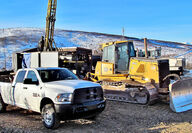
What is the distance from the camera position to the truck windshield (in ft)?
22.1

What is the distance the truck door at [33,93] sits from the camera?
20.8ft

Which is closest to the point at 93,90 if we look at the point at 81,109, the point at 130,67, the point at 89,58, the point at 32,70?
the point at 81,109

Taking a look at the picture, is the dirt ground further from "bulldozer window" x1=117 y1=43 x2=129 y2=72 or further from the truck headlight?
"bulldozer window" x1=117 y1=43 x2=129 y2=72

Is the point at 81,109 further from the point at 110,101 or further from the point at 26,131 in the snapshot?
the point at 110,101

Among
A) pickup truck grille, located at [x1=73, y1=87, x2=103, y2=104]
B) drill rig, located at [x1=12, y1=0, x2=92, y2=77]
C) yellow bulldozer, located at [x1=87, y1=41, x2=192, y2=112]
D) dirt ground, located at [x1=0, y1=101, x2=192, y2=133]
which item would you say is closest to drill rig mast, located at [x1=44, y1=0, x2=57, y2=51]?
drill rig, located at [x1=12, y1=0, x2=92, y2=77]

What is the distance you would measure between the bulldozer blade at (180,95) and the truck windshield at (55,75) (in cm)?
421

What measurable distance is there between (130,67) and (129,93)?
1.64 meters

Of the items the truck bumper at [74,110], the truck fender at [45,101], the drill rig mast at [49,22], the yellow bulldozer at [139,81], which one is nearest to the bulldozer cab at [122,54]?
the yellow bulldozer at [139,81]

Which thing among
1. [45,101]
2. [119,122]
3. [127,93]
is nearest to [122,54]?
[127,93]

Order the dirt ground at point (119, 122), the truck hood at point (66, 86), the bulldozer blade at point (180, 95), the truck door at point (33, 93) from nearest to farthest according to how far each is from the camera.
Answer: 1. the truck hood at point (66, 86)
2. the dirt ground at point (119, 122)
3. the truck door at point (33, 93)
4. the bulldozer blade at point (180, 95)

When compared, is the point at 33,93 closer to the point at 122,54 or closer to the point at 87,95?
the point at 87,95

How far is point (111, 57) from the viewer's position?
1222 cm

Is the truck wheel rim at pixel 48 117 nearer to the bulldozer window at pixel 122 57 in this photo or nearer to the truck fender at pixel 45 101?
the truck fender at pixel 45 101

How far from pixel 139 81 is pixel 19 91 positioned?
5.76 m
